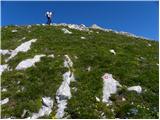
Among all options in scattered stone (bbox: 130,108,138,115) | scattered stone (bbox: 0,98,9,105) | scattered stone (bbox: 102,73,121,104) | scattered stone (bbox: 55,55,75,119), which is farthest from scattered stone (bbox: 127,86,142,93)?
scattered stone (bbox: 0,98,9,105)

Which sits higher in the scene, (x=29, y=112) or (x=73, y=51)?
(x=73, y=51)

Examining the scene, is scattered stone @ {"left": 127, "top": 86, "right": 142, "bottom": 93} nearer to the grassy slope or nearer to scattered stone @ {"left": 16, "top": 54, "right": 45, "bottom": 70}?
the grassy slope

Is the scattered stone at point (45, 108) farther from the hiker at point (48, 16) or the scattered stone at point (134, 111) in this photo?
the hiker at point (48, 16)

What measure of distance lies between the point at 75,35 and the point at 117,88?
13.4m

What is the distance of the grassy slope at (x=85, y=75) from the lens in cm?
2294

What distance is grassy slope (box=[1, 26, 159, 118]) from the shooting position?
2294 cm

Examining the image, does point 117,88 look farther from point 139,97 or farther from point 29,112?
point 29,112

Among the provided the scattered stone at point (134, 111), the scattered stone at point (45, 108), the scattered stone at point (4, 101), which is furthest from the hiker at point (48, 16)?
the scattered stone at point (134, 111)

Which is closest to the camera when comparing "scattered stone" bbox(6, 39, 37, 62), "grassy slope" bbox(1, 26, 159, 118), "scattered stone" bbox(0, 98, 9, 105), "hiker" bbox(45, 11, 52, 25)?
"grassy slope" bbox(1, 26, 159, 118)

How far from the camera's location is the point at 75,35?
3781 centimetres

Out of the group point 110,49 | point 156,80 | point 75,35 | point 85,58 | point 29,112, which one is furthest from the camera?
point 75,35

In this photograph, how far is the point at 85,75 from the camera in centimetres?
2689

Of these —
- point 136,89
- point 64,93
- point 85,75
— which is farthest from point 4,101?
point 136,89

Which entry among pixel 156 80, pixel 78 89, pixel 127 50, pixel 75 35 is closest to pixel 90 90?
pixel 78 89
